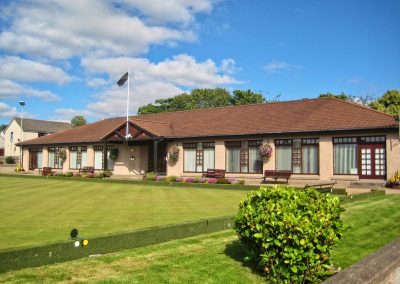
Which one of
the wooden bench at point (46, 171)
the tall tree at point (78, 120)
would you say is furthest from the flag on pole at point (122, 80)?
the tall tree at point (78, 120)

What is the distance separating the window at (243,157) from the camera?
28.7 meters

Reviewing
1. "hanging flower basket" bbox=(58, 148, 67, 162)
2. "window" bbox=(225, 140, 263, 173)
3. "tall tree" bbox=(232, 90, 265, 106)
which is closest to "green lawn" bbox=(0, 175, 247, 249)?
"window" bbox=(225, 140, 263, 173)

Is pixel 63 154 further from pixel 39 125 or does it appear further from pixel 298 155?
pixel 39 125

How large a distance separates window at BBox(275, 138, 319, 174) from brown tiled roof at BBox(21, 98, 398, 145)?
3.12 ft

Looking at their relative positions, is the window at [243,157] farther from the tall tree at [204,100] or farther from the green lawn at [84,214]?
the tall tree at [204,100]

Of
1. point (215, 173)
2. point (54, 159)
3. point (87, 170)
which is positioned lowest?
point (87, 170)

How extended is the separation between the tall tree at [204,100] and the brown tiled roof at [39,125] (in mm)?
17260

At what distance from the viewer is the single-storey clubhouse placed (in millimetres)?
24172

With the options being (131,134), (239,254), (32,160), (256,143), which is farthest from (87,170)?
(239,254)

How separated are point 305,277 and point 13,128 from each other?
7573 cm

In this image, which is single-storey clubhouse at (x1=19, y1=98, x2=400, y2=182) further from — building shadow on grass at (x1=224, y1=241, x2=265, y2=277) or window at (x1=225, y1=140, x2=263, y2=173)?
building shadow on grass at (x1=224, y1=241, x2=265, y2=277)

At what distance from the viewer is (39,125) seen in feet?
249

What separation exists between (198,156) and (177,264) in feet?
82.5

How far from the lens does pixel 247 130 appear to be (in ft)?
94.9
